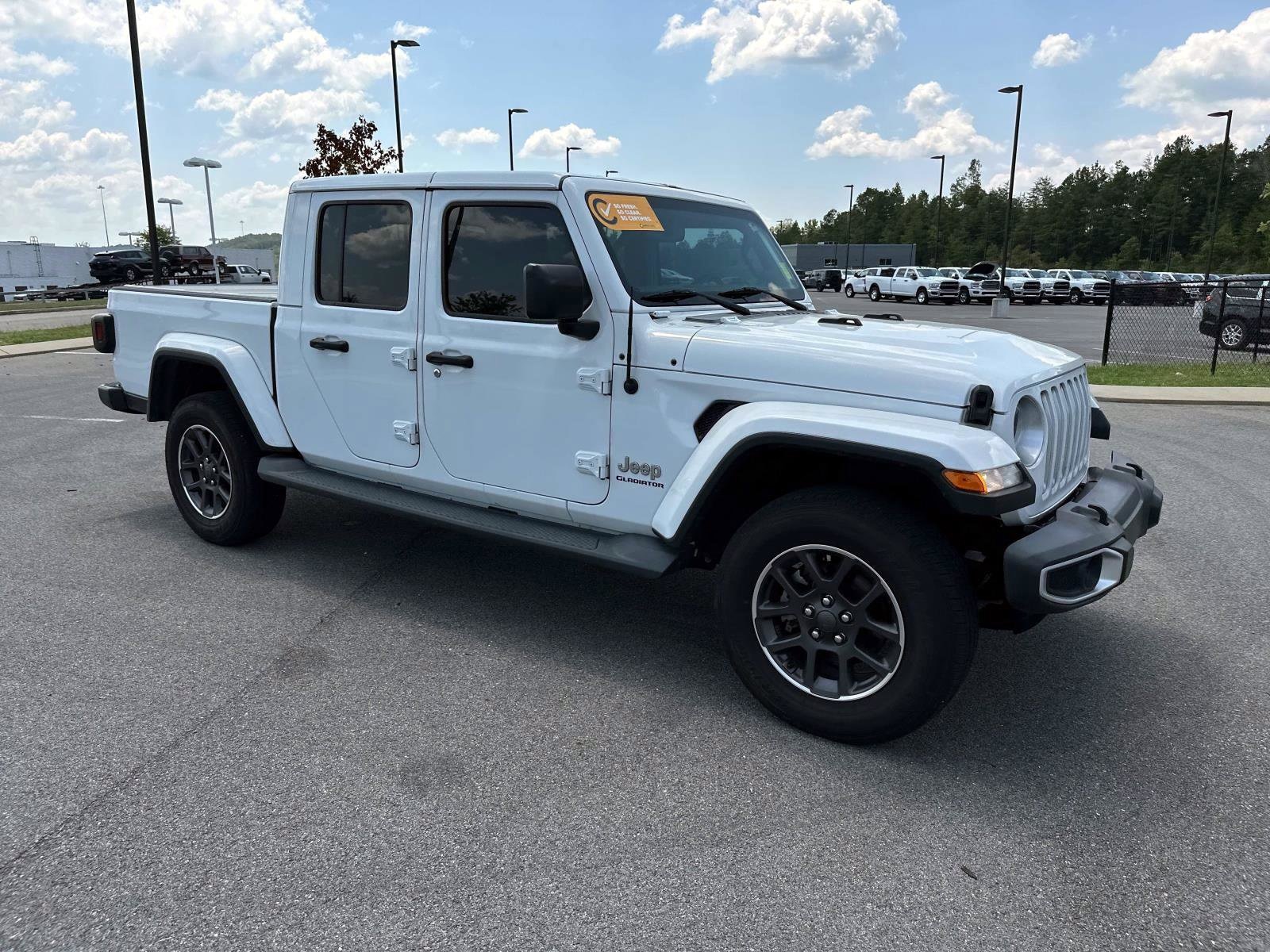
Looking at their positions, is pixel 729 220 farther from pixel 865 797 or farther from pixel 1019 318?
pixel 1019 318

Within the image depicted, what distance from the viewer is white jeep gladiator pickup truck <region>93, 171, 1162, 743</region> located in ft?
10.1

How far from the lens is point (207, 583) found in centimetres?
493

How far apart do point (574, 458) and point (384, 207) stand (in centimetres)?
166

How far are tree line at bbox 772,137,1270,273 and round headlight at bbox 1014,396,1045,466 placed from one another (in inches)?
3862

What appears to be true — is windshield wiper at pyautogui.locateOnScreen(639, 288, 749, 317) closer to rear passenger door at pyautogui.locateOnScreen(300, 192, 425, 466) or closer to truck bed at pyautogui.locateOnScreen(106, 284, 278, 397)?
rear passenger door at pyautogui.locateOnScreen(300, 192, 425, 466)

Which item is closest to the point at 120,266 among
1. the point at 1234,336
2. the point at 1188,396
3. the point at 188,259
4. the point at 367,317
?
the point at 188,259

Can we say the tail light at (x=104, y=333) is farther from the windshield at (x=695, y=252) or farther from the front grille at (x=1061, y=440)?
the front grille at (x=1061, y=440)

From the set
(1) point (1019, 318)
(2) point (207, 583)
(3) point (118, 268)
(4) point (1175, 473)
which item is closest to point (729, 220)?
(2) point (207, 583)

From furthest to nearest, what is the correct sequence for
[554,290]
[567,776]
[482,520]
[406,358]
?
1. [406,358]
2. [482,520]
3. [554,290]
4. [567,776]

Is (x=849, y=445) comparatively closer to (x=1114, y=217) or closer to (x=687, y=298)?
(x=687, y=298)

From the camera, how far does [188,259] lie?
138 ft

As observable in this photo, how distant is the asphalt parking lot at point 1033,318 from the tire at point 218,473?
1140 cm

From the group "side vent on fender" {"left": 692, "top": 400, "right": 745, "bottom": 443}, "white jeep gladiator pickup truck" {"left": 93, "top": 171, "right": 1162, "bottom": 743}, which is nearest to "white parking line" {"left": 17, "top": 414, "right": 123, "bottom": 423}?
"white jeep gladiator pickup truck" {"left": 93, "top": 171, "right": 1162, "bottom": 743}

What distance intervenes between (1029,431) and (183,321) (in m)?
4.62
